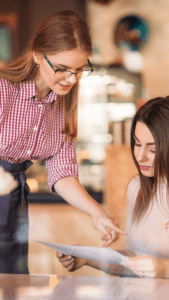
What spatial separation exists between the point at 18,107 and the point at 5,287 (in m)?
0.51

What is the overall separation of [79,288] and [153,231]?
40 centimetres

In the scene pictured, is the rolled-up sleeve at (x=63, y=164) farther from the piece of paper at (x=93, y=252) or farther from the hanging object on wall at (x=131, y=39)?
the hanging object on wall at (x=131, y=39)

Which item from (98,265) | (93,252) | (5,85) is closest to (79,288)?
(93,252)

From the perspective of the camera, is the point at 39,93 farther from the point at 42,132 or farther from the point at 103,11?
the point at 103,11

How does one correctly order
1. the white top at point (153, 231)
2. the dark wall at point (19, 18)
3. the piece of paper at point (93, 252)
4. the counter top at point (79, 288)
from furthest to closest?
the dark wall at point (19, 18) < the white top at point (153, 231) < the piece of paper at point (93, 252) < the counter top at point (79, 288)

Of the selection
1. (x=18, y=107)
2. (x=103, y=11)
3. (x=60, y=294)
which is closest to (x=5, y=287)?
(x=60, y=294)

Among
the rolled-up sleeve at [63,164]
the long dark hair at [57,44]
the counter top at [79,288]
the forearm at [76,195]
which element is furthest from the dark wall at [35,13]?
the counter top at [79,288]

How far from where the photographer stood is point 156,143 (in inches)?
35.3

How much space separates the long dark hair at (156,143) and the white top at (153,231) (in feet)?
0.07

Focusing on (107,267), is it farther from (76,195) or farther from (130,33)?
(130,33)

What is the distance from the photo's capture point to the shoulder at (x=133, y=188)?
1.04 metres

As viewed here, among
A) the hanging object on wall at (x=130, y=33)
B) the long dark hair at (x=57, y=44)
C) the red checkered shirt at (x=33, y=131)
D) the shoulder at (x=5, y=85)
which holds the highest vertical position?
the hanging object on wall at (x=130, y=33)

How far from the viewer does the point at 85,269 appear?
98 centimetres

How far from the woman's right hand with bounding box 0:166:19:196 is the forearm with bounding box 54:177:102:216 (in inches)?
5.7
